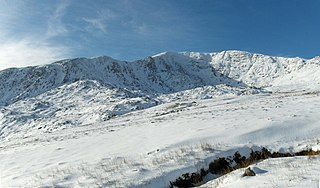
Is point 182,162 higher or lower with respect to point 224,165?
higher

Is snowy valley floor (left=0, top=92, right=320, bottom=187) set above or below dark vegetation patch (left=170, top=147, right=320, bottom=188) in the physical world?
above

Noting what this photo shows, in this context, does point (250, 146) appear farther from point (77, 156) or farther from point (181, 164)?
point (77, 156)

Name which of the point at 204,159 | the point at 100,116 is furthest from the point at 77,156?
the point at 100,116

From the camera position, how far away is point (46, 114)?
117375mm

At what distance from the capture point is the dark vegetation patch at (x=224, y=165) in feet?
34.1

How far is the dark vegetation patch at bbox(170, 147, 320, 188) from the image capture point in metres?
10.4

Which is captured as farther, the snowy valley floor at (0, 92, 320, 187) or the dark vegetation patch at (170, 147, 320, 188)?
the dark vegetation patch at (170, 147, 320, 188)

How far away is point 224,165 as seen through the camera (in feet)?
38.3

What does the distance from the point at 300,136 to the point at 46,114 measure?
11172 cm

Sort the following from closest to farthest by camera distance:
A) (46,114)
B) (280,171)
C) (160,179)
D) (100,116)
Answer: (280,171), (160,179), (100,116), (46,114)

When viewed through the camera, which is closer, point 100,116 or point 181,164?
point 181,164

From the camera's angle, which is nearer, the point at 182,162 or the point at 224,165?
the point at 182,162

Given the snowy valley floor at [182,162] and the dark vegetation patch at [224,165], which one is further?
the dark vegetation patch at [224,165]

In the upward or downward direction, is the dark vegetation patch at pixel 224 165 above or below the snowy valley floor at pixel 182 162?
below
